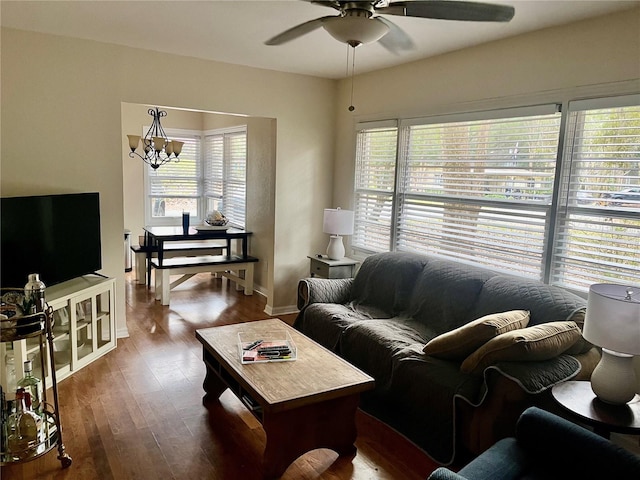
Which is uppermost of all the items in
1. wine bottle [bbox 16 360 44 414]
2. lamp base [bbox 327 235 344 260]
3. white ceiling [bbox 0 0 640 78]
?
white ceiling [bbox 0 0 640 78]

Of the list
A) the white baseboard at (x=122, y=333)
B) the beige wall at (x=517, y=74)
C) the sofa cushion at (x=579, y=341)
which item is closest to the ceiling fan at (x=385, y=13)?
the beige wall at (x=517, y=74)

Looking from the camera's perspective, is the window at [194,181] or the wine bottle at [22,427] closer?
the wine bottle at [22,427]

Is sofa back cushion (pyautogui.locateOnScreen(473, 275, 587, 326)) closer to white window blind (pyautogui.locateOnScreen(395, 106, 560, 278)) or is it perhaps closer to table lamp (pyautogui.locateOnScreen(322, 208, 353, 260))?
white window blind (pyautogui.locateOnScreen(395, 106, 560, 278))

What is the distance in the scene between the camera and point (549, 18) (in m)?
2.91

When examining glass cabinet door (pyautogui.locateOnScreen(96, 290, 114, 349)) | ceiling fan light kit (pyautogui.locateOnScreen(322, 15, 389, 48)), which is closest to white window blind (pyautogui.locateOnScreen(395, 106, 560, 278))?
ceiling fan light kit (pyautogui.locateOnScreen(322, 15, 389, 48))

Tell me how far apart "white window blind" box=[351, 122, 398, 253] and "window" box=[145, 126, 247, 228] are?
2349mm

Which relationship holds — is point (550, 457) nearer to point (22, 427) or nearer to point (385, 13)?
point (385, 13)

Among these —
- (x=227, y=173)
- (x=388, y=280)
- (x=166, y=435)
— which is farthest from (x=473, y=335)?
(x=227, y=173)

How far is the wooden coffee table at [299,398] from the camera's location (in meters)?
2.28

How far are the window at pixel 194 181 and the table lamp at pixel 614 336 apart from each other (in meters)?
5.16

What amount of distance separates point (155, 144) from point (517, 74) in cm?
384

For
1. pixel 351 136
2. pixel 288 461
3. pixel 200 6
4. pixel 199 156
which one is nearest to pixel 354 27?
pixel 200 6

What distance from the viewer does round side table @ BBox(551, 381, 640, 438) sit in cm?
199

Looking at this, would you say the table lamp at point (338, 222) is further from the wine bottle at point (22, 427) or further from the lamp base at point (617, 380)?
the wine bottle at point (22, 427)
